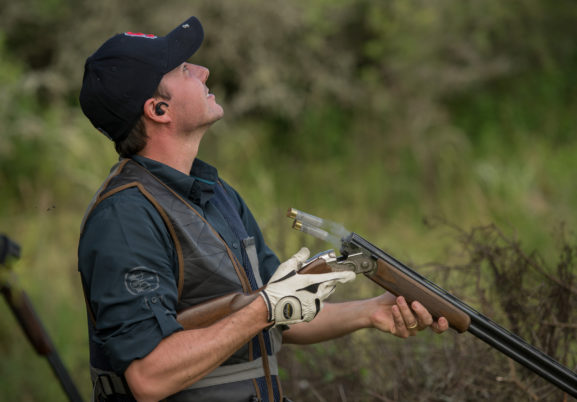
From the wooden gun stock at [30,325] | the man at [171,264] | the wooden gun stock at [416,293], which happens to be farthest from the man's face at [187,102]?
the wooden gun stock at [30,325]

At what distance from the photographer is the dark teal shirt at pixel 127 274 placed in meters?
1.91

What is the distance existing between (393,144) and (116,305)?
734 cm

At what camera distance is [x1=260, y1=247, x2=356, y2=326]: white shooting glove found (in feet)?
6.81

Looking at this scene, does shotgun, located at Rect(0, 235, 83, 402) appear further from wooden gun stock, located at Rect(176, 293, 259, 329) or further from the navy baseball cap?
wooden gun stock, located at Rect(176, 293, 259, 329)

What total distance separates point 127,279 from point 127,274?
16 millimetres

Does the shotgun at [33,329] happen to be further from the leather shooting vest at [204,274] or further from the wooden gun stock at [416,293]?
the wooden gun stock at [416,293]

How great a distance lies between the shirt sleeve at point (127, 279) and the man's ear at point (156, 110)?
38cm

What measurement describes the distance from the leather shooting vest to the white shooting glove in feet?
0.57

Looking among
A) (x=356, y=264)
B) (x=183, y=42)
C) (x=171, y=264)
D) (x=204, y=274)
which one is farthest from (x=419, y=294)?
(x=183, y=42)

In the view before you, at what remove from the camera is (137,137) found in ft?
7.77

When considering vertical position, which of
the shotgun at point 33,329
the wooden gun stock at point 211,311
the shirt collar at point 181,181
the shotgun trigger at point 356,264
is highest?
the shirt collar at point 181,181

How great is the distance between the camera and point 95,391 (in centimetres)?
222

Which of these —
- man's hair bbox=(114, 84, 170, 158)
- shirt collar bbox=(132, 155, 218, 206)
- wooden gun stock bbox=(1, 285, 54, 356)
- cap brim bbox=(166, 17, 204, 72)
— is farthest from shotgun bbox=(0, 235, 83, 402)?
cap brim bbox=(166, 17, 204, 72)

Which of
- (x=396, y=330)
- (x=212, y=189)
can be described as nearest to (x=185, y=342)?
(x=212, y=189)
